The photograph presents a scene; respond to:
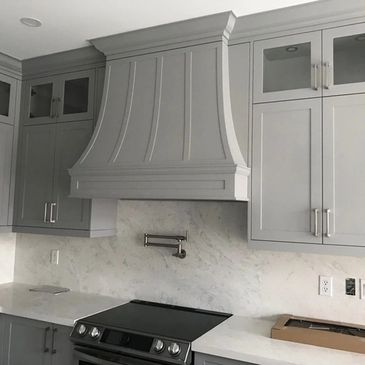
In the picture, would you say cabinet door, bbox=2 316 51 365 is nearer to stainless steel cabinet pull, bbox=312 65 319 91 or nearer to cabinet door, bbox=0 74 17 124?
cabinet door, bbox=0 74 17 124

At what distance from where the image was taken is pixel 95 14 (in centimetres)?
225

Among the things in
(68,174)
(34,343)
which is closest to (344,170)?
(68,174)

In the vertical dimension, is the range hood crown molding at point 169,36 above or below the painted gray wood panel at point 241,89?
above

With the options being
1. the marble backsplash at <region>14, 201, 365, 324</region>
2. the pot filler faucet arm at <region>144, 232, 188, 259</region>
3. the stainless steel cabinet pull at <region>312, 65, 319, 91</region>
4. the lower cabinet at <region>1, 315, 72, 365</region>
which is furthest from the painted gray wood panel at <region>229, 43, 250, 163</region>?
the lower cabinet at <region>1, 315, 72, 365</region>

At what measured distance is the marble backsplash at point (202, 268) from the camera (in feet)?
7.51

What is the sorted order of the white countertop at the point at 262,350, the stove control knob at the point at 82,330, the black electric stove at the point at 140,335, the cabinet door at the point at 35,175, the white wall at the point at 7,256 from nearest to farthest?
the white countertop at the point at 262,350 → the black electric stove at the point at 140,335 → the stove control knob at the point at 82,330 → the cabinet door at the point at 35,175 → the white wall at the point at 7,256

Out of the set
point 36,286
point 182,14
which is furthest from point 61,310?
point 182,14

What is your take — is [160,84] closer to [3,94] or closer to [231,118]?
[231,118]

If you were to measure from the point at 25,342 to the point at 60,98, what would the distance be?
1715 mm

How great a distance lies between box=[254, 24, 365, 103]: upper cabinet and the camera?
79.8 inches

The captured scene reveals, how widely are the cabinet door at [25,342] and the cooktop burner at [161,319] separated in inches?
13.4

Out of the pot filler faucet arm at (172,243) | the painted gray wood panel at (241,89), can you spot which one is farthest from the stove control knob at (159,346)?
the painted gray wood panel at (241,89)

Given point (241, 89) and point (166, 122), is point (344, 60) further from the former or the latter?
point (166, 122)

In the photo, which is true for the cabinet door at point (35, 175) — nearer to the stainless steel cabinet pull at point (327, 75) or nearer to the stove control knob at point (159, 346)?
the stove control knob at point (159, 346)
